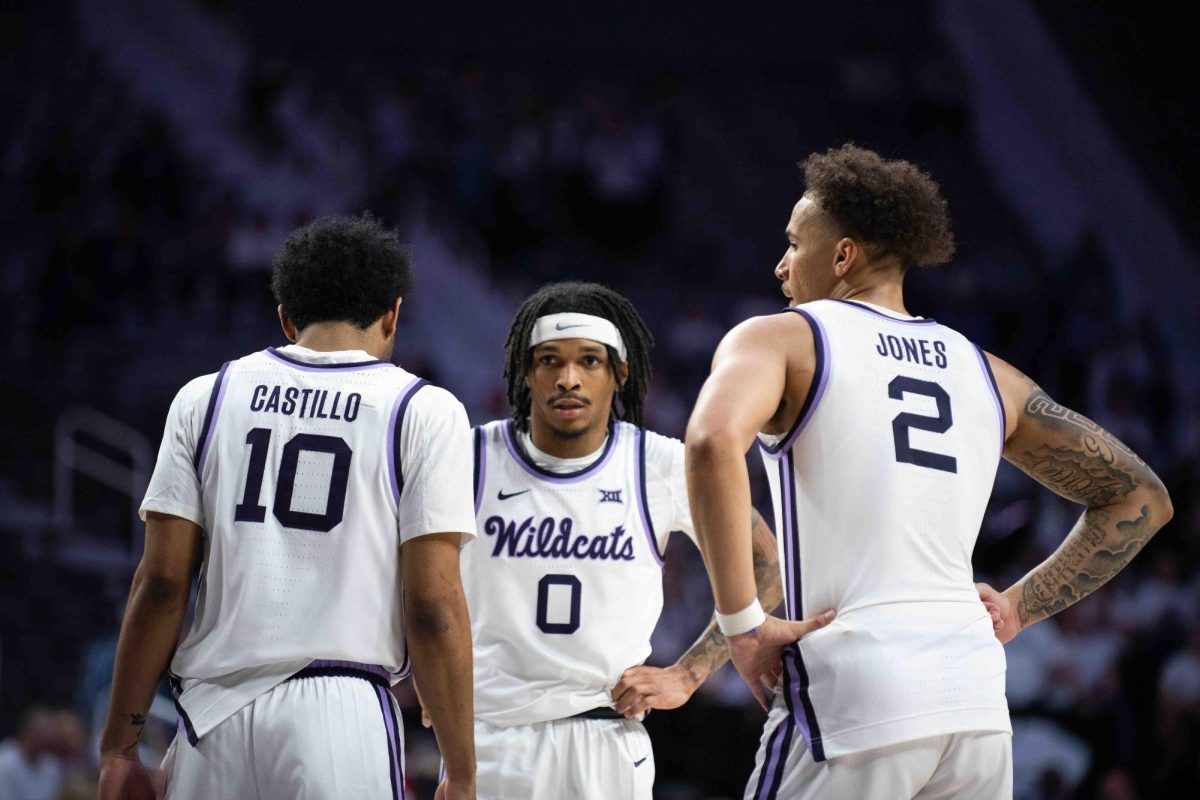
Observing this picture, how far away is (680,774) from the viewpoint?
8258mm

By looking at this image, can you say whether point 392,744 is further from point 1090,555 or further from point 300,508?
point 1090,555

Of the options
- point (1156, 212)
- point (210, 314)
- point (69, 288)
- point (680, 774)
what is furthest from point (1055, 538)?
point (69, 288)

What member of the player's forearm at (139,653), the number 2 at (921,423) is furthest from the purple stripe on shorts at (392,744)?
the number 2 at (921,423)

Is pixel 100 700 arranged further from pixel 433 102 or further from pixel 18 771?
pixel 433 102

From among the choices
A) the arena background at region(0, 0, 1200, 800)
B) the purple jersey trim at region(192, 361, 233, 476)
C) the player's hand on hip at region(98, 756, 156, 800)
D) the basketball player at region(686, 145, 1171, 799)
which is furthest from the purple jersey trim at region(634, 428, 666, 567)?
the arena background at region(0, 0, 1200, 800)

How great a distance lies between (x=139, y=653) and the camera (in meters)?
3.36

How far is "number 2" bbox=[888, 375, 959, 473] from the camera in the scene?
3281 mm

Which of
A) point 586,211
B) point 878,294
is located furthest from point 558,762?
point 586,211

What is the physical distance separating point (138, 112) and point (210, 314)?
143 inches

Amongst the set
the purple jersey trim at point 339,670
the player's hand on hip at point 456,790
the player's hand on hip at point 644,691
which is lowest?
the player's hand on hip at point 456,790

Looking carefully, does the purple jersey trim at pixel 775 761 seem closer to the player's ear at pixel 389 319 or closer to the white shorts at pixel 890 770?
the white shorts at pixel 890 770

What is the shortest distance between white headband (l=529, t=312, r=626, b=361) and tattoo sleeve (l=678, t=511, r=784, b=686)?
0.77 meters

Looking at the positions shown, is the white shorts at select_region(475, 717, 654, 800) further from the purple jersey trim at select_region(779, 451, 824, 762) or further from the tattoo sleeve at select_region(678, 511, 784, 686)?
the purple jersey trim at select_region(779, 451, 824, 762)

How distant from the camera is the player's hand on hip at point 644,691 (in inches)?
167
